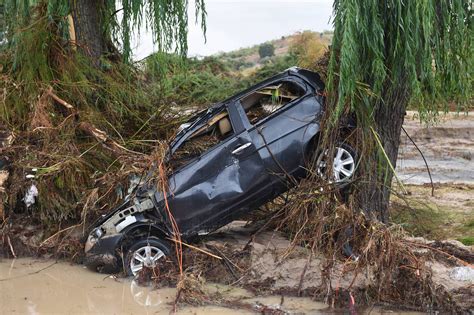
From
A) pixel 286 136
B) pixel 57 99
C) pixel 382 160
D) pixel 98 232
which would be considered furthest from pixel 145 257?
pixel 57 99

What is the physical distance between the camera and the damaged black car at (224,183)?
27.4 ft

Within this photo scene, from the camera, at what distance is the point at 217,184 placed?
838cm

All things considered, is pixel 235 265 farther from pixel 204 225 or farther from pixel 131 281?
pixel 131 281

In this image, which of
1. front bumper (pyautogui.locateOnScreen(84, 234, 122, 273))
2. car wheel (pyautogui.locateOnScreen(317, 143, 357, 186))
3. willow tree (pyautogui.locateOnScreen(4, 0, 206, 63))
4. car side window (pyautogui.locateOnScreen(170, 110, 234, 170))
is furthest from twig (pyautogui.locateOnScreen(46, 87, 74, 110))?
car wheel (pyautogui.locateOnScreen(317, 143, 357, 186))

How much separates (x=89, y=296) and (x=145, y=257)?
839 mm

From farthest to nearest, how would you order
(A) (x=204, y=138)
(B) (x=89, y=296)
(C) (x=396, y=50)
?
(A) (x=204, y=138) < (B) (x=89, y=296) < (C) (x=396, y=50)

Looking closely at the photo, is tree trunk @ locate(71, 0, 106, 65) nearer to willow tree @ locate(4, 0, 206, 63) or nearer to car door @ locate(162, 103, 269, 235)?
willow tree @ locate(4, 0, 206, 63)

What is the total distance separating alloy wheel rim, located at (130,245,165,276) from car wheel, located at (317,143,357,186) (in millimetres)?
2265

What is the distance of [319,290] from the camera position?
7.53m

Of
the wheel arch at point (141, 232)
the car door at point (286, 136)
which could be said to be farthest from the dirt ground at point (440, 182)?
the wheel arch at point (141, 232)

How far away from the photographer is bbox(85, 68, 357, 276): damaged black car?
8.36m

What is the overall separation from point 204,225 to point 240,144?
3.68 feet

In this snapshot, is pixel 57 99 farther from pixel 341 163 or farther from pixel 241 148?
pixel 341 163

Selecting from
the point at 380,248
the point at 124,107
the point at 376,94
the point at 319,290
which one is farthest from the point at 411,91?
the point at 124,107
